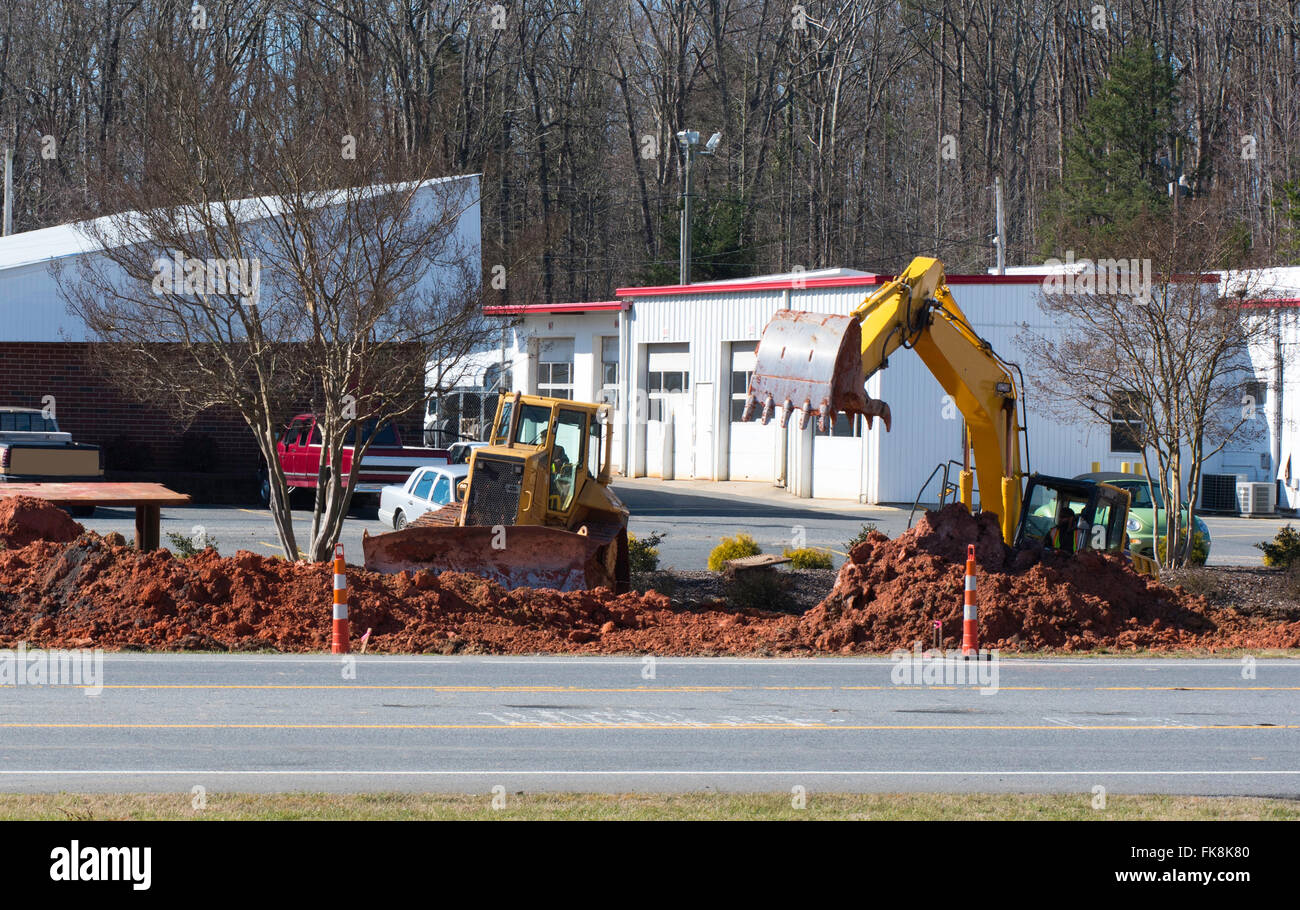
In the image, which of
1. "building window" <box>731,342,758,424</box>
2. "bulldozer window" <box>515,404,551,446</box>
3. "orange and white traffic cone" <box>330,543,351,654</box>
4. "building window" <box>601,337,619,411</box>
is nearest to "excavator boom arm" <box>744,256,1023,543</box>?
"bulldozer window" <box>515,404,551,446</box>

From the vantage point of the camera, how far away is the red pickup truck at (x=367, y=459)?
27.2 m

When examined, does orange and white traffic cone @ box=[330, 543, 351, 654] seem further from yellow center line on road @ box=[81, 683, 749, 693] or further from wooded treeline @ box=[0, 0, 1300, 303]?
wooded treeline @ box=[0, 0, 1300, 303]

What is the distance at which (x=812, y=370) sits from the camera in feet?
43.6

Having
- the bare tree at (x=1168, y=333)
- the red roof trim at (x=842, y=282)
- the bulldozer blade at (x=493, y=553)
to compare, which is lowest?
the bulldozer blade at (x=493, y=553)

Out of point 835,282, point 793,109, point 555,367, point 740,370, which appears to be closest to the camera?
point 835,282

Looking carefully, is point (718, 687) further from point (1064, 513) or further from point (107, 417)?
point (107, 417)

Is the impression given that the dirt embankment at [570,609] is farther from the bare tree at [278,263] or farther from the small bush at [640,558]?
the small bush at [640,558]

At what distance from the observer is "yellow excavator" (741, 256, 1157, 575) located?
1332cm

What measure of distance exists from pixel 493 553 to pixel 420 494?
655cm

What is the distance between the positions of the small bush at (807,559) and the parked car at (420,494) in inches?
188

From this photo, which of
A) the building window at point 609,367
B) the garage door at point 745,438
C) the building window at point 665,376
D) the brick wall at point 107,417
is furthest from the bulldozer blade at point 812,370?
the building window at point 609,367

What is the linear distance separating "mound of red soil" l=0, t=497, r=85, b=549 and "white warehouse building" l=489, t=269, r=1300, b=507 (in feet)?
57.2

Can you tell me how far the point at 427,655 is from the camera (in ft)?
46.7

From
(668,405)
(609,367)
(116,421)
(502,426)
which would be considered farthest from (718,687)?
(609,367)
